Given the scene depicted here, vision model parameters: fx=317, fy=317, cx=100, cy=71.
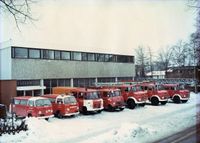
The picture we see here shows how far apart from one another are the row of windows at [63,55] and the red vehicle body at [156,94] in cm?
793

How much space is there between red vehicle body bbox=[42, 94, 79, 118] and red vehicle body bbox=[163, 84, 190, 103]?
10.1m

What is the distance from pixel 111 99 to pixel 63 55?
367 inches

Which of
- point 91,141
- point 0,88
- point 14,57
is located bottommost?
point 91,141

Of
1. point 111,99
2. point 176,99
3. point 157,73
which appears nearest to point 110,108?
point 111,99

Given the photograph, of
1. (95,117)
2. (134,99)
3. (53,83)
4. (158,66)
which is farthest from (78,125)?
(158,66)

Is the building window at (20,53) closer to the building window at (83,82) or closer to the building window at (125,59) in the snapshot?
the building window at (83,82)

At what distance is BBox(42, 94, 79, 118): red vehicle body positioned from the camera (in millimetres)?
16797

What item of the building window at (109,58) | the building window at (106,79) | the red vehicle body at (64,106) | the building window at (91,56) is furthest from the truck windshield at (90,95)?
the building window at (109,58)

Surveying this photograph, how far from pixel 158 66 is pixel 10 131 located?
4587 cm

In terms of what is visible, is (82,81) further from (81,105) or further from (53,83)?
(81,105)

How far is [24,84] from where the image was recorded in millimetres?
23656

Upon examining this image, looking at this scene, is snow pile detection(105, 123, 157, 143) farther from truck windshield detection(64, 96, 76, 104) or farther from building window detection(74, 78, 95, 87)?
building window detection(74, 78, 95, 87)

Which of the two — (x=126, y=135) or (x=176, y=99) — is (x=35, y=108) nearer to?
(x=126, y=135)

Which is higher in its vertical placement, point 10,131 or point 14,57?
point 14,57
